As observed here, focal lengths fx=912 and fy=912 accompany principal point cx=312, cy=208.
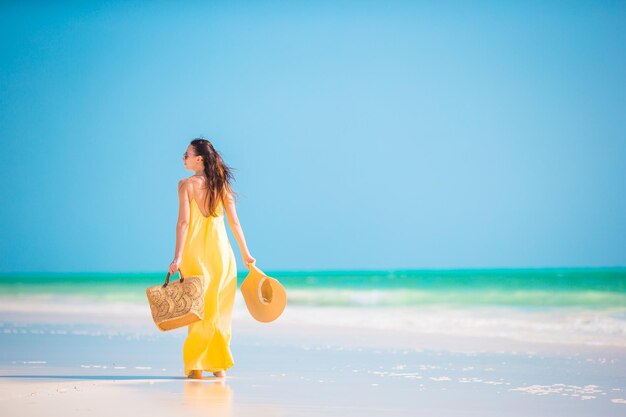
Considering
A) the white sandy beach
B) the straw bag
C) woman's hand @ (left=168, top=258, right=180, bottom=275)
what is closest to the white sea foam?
the white sandy beach

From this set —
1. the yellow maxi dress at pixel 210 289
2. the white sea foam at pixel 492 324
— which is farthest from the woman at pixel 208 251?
the white sea foam at pixel 492 324

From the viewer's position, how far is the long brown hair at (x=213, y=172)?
221 inches

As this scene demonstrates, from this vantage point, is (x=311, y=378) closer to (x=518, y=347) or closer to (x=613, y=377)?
(x=613, y=377)

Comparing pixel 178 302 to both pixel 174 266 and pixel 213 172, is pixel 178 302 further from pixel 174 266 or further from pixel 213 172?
pixel 213 172

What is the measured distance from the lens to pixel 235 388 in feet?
17.0

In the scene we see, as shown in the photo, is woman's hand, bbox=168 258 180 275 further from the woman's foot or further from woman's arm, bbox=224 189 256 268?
the woman's foot

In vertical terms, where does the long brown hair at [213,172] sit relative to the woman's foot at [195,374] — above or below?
above

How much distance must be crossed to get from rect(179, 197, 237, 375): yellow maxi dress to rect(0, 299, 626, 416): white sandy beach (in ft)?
0.50

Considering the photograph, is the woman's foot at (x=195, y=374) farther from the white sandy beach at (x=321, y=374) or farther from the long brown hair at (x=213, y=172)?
the long brown hair at (x=213, y=172)

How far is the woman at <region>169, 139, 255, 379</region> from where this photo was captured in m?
5.49

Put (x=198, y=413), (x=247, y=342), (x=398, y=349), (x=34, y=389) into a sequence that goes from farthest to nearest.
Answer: (x=247, y=342), (x=398, y=349), (x=34, y=389), (x=198, y=413)

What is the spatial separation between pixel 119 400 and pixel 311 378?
1.42m

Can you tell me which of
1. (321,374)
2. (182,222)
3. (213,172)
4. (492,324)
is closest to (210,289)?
(182,222)

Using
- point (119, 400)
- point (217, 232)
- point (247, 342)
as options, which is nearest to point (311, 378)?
point (217, 232)
